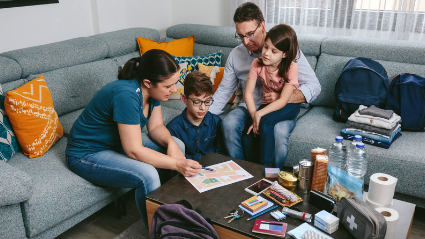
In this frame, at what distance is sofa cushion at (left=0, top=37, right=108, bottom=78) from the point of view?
2256mm

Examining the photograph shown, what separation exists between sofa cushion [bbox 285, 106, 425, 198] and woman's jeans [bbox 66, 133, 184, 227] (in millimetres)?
884

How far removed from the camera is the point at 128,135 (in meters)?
1.64

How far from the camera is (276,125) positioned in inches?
83.0

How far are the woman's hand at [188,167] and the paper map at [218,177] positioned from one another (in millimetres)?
22

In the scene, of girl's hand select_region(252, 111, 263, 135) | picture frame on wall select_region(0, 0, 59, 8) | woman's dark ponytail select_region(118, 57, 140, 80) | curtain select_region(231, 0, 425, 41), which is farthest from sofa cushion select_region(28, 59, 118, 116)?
curtain select_region(231, 0, 425, 41)

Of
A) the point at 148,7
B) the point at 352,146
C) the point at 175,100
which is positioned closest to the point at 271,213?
the point at 352,146

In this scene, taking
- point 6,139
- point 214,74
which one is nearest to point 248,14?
point 214,74

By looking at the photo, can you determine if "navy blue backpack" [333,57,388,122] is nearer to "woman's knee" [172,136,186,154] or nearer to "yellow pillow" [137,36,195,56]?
"woman's knee" [172,136,186,154]

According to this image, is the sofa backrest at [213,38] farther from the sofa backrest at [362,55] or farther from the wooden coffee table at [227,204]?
the wooden coffee table at [227,204]

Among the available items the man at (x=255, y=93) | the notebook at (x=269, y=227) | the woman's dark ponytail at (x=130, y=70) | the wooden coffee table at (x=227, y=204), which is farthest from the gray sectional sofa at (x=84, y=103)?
the notebook at (x=269, y=227)

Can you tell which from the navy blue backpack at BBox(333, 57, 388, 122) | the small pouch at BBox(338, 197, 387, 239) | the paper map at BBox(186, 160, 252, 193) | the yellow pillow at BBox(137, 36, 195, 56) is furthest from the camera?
the yellow pillow at BBox(137, 36, 195, 56)

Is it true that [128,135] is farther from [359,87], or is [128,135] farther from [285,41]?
[359,87]

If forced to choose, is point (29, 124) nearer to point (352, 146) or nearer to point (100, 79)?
point (100, 79)

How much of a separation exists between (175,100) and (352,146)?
58.6 inches
